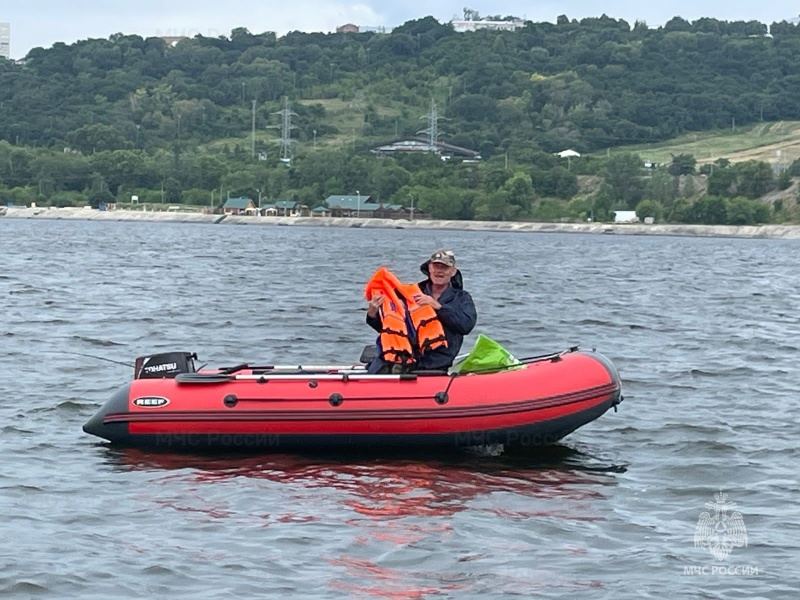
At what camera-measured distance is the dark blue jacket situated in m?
14.3

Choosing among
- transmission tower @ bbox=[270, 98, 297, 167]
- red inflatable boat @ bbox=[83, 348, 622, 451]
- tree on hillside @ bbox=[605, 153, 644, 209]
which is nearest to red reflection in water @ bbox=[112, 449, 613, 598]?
red inflatable boat @ bbox=[83, 348, 622, 451]

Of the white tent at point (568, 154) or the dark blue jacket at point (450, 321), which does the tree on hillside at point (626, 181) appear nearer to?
the white tent at point (568, 154)

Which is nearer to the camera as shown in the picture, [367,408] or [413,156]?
[367,408]

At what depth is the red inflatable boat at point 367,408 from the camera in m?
14.0

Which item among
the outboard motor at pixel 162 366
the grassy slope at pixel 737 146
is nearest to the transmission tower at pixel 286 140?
the grassy slope at pixel 737 146

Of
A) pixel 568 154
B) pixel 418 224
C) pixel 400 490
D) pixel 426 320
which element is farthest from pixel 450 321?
pixel 568 154

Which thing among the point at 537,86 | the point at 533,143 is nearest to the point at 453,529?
the point at 533,143

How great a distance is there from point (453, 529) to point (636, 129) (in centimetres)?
17091

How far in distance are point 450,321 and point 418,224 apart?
405 ft

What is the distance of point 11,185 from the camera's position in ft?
513

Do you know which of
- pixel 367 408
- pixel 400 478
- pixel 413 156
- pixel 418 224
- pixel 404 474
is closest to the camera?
pixel 400 478

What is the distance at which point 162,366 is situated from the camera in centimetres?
1493

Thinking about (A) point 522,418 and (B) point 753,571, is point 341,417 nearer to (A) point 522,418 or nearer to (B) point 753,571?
(A) point 522,418

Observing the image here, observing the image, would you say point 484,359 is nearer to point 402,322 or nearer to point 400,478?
point 402,322
